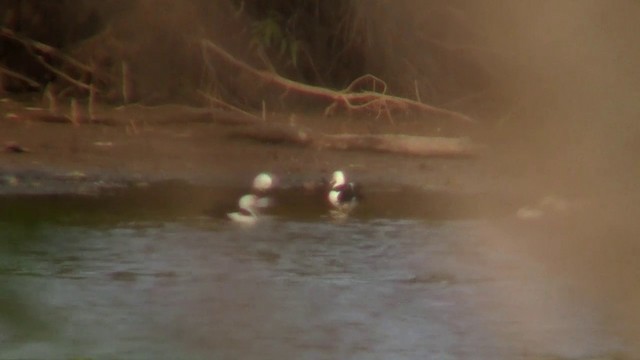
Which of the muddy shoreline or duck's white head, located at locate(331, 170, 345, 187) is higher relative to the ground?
duck's white head, located at locate(331, 170, 345, 187)

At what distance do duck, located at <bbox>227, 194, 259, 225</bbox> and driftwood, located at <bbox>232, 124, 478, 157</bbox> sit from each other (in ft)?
6.52

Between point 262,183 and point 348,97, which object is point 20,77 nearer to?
point 348,97

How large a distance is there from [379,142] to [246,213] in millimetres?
2445

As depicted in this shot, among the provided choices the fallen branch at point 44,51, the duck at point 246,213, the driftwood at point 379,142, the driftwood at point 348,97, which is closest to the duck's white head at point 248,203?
the duck at point 246,213

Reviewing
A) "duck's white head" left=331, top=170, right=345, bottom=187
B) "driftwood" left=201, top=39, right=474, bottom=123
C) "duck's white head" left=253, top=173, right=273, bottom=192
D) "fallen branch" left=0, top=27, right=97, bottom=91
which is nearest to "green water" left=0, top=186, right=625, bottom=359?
"duck's white head" left=331, top=170, right=345, bottom=187

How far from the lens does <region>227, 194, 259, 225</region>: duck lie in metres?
8.78

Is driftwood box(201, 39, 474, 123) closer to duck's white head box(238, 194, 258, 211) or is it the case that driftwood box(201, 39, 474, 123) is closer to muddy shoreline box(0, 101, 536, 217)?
muddy shoreline box(0, 101, 536, 217)

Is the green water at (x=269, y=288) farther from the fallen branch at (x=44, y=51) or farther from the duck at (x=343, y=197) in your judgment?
the fallen branch at (x=44, y=51)

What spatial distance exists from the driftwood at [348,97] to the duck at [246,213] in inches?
123

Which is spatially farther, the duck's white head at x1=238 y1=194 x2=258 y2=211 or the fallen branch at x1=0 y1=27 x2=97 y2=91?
the fallen branch at x1=0 y1=27 x2=97 y2=91

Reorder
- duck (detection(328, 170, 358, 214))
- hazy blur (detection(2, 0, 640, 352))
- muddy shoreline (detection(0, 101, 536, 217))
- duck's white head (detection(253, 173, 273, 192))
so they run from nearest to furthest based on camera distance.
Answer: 1. duck (detection(328, 170, 358, 214))
2. duck's white head (detection(253, 173, 273, 192))
3. muddy shoreline (detection(0, 101, 536, 217))
4. hazy blur (detection(2, 0, 640, 352))

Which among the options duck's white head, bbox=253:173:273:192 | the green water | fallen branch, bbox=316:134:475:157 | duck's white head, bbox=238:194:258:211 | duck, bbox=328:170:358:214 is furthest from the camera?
fallen branch, bbox=316:134:475:157

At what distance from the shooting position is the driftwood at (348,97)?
12.2 metres

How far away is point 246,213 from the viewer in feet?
29.3
